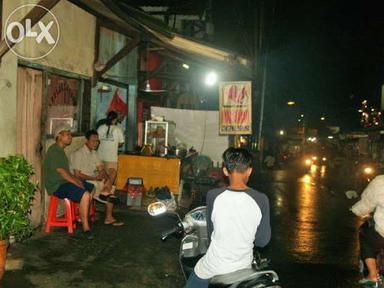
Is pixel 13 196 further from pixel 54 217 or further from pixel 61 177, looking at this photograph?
pixel 54 217

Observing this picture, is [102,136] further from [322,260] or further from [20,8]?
[322,260]

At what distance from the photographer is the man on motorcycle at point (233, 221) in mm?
3299

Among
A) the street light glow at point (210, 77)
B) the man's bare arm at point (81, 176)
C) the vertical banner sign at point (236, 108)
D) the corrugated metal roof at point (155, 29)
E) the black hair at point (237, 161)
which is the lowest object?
the man's bare arm at point (81, 176)

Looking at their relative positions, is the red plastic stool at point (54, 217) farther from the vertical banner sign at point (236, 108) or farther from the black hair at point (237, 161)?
the vertical banner sign at point (236, 108)

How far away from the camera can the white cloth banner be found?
14.7 meters

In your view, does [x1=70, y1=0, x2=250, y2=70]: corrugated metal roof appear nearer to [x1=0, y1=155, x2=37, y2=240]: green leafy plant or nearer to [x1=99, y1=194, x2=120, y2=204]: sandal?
[x1=99, y1=194, x2=120, y2=204]: sandal

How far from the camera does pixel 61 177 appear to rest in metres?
7.42

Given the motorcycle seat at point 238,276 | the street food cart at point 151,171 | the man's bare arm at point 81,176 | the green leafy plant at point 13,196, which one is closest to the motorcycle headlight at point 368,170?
the street food cart at point 151,171

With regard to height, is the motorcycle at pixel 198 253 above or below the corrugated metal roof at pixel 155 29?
below

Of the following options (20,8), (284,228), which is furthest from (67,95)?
(284,228)

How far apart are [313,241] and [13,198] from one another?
5638 mm

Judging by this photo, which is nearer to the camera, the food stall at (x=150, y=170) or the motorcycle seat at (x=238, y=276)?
the motorcycle seat at (x=238, y=276)

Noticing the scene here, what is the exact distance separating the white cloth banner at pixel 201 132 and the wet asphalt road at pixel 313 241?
2.36 meters

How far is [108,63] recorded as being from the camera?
32.2 feet
